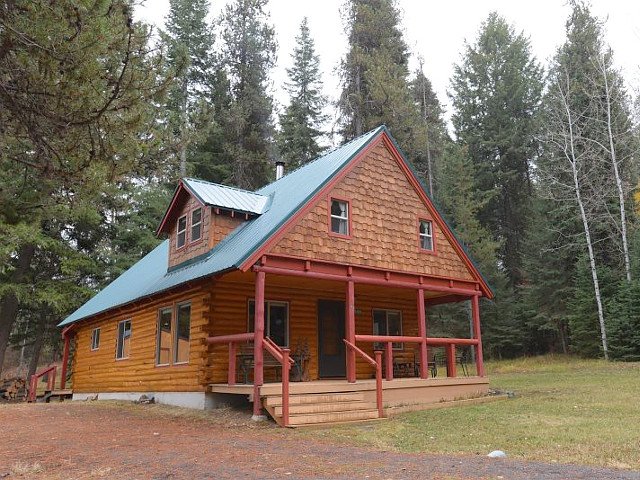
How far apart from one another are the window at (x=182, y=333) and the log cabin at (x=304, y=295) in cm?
5

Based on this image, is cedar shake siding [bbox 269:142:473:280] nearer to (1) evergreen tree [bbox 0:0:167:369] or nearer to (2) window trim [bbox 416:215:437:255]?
(2) window trim [bbox 416:215:437:255]

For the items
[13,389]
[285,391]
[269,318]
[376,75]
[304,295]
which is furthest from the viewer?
[376,75]

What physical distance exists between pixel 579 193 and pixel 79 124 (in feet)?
75.4

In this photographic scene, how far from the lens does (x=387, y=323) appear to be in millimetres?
17547

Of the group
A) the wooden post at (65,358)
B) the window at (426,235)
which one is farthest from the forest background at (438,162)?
the window at (426,235)

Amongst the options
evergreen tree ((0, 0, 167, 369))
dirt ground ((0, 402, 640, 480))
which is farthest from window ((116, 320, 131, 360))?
evergreen tree ((0, 0, 167, 369))

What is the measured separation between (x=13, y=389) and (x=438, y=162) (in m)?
26.6

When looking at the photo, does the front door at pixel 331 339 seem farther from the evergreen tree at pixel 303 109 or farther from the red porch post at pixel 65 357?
the evergreen tree at pixel 303 109

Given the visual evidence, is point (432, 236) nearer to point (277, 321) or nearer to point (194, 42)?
point (277, 321)

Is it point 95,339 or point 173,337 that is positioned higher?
point 95,339

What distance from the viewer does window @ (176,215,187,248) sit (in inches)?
605

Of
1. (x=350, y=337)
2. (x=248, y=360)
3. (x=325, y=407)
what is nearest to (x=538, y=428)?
(x=325, y=407)

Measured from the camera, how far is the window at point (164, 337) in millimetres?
15141

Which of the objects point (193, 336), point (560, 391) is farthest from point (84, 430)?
point (560, 391)
